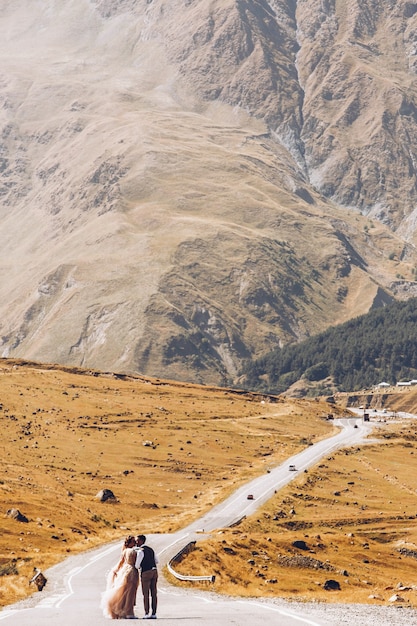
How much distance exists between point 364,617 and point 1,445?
10312 centimetres

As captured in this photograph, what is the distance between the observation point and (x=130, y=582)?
3850 centimetres

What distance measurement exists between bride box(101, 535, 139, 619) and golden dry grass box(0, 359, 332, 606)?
8.70m

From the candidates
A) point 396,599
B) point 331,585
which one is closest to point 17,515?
point 331,585

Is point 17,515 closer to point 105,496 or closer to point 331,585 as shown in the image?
point 105,496

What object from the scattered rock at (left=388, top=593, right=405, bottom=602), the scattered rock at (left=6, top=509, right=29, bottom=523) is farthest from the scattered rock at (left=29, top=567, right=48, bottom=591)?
the scattered rock at (left=6, top=509, right=29, bottom=523)

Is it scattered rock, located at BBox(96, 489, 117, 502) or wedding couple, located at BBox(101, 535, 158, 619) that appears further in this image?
scattered rock, located at BBox(96, 489, 117, 502)

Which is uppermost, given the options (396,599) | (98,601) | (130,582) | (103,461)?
(130,582)

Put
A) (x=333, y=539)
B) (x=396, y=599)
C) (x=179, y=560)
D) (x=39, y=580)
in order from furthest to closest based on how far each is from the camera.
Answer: (x=333, y=539) → (x=179, y=560) → (x=39, y=580) → (x=396, y=599)

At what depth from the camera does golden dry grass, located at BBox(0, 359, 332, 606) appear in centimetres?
8206

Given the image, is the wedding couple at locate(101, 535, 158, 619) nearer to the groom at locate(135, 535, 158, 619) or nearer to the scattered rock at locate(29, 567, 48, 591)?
the groom at locate(135, 535, 158, 619)

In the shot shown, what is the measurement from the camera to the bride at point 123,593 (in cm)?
3812

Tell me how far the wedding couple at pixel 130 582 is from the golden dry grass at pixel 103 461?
8547 millimetres

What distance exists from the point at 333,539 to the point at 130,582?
185 feet

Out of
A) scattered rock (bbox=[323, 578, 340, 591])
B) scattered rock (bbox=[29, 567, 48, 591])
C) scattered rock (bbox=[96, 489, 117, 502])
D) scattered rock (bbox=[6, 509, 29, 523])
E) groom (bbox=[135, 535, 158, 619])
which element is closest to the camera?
groom (bbox=[135, 535, 158, 619])
